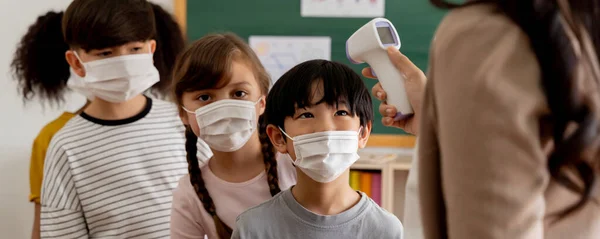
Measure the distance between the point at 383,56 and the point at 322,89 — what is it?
14 centimetres

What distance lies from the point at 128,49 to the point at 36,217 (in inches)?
24.5

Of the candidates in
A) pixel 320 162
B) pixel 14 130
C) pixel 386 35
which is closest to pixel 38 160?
pixel 14 130

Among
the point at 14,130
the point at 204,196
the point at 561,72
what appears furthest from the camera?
the point at 14,130

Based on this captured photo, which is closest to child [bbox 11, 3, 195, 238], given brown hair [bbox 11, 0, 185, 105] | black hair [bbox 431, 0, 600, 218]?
brown hair [bbox 11, 0, 185, 105]

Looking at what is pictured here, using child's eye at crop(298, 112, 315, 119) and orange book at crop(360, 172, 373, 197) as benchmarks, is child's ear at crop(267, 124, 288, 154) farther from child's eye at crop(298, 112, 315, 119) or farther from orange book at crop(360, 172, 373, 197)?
orange book at crop(360, 172, 373, 197)

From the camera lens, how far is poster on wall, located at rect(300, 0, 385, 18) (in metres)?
2.90

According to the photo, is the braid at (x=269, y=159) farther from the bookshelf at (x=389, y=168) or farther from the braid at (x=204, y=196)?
the bookshelf at (x=389, y=168)

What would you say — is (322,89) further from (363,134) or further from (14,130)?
(14,130)

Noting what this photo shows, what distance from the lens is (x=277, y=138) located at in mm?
1367

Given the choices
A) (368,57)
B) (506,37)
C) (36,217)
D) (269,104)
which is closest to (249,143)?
(269,104)

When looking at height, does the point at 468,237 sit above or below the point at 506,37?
below

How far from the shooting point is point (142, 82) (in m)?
1.85

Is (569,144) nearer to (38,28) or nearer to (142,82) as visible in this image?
(142,82)

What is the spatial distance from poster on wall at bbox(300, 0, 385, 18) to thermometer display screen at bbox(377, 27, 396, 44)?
1686 mm
